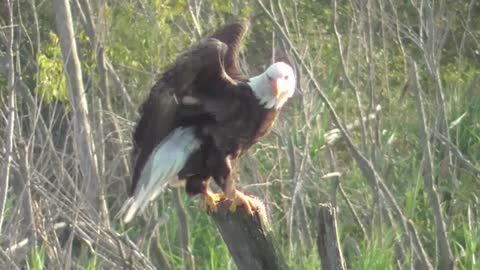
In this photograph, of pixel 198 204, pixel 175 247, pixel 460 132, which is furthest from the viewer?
pixel 460 132

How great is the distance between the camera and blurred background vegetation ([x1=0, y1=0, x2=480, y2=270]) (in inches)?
A: 237

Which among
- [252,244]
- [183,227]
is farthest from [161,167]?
[183,227]

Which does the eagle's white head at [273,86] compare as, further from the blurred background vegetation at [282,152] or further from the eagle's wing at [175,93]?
the blurred background vegetation at [282,152]

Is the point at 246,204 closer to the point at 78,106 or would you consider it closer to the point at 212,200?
the point at 212,200

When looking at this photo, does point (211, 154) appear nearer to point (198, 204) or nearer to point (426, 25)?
point (426, 25)

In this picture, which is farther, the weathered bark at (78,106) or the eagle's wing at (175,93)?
the weathered bark at (78,106)

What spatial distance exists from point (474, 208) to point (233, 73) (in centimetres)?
253

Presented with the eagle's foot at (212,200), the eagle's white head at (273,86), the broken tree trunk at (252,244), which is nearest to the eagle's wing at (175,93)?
the eagle's white head at (273,86)

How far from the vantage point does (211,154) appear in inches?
215

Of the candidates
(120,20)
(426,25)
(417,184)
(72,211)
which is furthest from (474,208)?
(72,211)

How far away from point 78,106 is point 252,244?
2.05 metres

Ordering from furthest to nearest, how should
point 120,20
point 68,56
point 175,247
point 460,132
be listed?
point 460,132, point 175,247, point 120,20, point 68,56

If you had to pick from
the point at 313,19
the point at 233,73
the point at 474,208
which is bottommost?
the point at 474,208

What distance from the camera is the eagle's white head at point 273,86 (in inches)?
214
